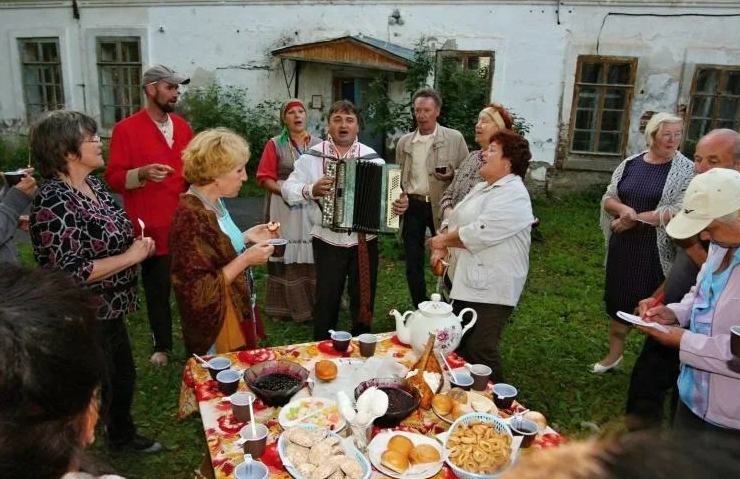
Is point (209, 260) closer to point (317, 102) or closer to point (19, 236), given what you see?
point (19, 236)

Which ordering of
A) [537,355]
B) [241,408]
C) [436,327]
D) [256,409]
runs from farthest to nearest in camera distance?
[537,355], [436,327], [256,409], [241,408]

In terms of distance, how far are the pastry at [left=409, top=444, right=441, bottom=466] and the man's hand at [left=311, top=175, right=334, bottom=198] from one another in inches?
86.1

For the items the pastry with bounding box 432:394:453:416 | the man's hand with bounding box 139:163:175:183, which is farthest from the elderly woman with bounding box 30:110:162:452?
the pastry with bounding box 432:394:453:416

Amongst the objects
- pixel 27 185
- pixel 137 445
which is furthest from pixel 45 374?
pixel 137 445

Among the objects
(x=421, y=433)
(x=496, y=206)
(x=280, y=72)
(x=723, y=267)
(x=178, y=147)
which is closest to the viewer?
(x=421, y=433)

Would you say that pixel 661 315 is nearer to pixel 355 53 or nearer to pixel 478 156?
pixel 478 156

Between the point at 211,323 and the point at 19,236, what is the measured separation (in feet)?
20.6

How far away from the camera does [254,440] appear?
182 cm

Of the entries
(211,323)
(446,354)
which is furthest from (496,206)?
(211,323)

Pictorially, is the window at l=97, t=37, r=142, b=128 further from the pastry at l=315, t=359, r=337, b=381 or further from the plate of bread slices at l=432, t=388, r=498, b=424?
the plate of bread slices at l=432, t=388, r=498, b=424

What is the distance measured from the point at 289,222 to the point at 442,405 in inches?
111

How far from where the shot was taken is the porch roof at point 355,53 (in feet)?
29.5

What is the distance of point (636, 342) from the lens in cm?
459

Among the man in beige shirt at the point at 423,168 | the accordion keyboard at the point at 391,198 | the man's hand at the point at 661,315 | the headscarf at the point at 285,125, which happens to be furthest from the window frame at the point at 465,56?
the man's hand at the point at 661,315
